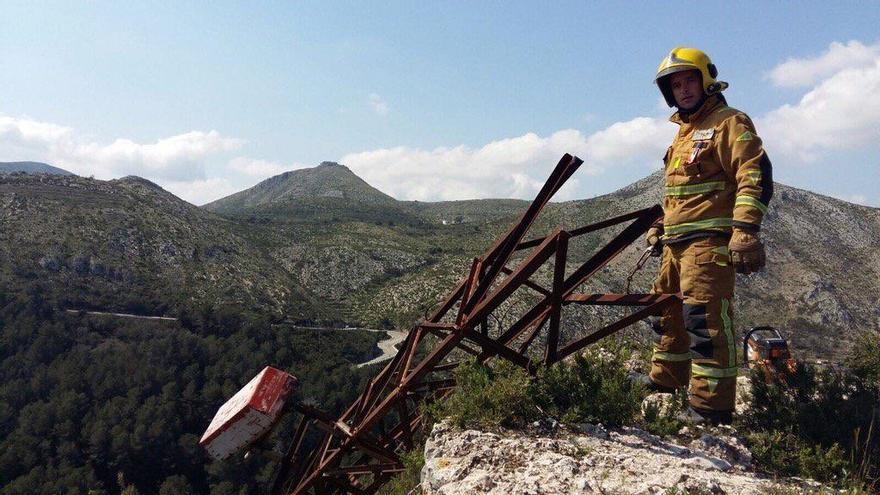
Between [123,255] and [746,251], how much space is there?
7946cm

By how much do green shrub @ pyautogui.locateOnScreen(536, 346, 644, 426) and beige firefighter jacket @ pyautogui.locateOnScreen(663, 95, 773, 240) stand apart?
1.57 meters

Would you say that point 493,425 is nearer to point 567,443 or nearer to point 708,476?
point 567,443

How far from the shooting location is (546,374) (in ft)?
16.3

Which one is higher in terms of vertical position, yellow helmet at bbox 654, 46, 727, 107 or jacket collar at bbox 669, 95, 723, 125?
yellow helmet at bbox 654, 46, 727, 107

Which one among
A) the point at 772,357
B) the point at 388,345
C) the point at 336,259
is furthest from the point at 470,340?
the point at 336,259

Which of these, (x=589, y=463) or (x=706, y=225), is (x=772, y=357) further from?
(x=589, y=463)

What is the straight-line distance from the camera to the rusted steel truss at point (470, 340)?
14.9 ft

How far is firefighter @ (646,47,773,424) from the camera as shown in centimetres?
440

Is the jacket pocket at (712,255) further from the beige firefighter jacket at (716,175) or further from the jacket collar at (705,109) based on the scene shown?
the jacket collar at (705,109)

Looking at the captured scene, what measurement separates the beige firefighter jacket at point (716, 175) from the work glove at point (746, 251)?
9cm

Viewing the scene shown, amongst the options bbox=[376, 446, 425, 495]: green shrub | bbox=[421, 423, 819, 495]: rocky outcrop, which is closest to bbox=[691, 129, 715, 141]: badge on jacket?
bbox=[421, 423, 819, 495]: rocky outcrop

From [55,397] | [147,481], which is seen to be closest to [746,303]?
[147,481]

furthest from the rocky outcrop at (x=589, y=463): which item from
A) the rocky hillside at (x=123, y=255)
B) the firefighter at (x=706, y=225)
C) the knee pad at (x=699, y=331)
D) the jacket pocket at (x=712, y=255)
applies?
the rocky hillside at (x=123, y=255)

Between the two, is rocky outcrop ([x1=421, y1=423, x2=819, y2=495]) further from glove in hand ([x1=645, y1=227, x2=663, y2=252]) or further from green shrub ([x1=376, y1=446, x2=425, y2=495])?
glove in hand ([x1=645, y1=227, x2=663, y2=252])
